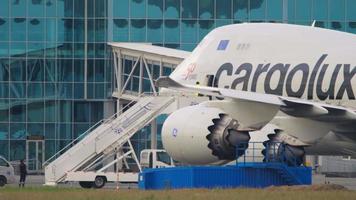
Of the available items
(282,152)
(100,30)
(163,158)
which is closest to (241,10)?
(100,30)

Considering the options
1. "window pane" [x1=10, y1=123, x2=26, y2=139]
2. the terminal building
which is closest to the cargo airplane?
the terminal building

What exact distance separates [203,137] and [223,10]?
4348cm

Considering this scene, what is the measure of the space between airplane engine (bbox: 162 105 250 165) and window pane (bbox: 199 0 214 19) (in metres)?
41.2

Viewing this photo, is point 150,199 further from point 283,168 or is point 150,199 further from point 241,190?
point 283,168

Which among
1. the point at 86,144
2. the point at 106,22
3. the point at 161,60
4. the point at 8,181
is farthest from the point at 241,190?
the point at 106,22

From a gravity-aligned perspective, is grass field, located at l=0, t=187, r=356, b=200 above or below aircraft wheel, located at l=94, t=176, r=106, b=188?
above

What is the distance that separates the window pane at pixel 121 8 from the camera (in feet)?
277

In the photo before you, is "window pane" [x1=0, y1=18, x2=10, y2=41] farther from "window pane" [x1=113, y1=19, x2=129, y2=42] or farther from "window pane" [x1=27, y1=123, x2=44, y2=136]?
Result: "window pane" [x1=113, y1=19, x2=129, y2=42]

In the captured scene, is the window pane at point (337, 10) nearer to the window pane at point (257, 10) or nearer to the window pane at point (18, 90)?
the window pane at point (257, 10)

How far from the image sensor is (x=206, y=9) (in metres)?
85.6

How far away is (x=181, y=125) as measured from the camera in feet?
144

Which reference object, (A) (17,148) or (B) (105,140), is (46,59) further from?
(B) (105,140)

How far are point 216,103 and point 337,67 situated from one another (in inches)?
175

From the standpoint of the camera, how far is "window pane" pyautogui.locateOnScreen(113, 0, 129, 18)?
8438cm
